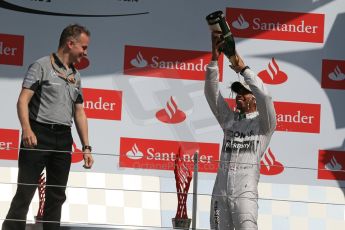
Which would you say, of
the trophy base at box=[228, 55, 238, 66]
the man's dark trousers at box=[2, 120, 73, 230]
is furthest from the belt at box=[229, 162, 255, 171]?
the man's dark trousers at box=[2, 120, 73, 230]

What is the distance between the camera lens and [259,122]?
438 cm

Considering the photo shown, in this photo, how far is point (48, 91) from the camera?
4.34m

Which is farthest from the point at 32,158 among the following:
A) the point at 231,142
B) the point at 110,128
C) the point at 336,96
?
the point at 336,96

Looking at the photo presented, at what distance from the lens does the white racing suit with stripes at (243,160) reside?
4277 millimetres

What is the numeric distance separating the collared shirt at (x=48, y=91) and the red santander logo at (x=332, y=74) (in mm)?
3032

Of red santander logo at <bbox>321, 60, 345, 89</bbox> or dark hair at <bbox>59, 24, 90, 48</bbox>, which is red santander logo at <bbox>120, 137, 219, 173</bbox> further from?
dark hair at <bbox>59, 24, 90, 48</bbox>

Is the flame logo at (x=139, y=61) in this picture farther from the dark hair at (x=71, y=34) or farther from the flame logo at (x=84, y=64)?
the dark hair at (x=71, y=34)

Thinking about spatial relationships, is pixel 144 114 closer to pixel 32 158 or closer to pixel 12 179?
pixel 12 179

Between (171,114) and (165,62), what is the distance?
0.42m

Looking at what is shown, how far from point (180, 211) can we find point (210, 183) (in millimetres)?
778

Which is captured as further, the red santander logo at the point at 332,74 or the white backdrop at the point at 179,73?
the red santander logo at the point at 332,74

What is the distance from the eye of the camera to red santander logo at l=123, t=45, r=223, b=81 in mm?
6805

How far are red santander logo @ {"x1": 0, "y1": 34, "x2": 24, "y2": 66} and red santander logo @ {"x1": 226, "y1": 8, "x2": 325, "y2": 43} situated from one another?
1.75 m

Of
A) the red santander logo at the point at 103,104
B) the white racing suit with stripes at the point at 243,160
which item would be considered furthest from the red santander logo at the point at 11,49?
the white racing suit with stripes at the point at 243,160
